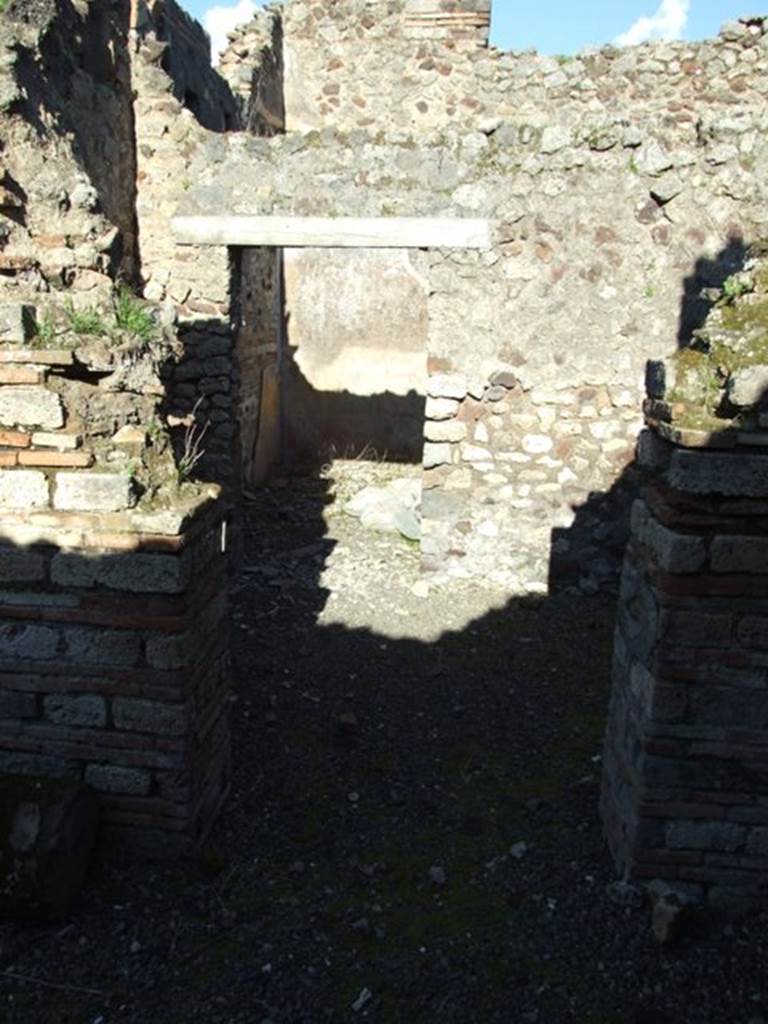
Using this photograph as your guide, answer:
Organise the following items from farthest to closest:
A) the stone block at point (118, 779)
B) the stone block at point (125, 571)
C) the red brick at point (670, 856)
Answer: the stone block at point (118, 779), the red brick at point (670, 856), the stone block at point (125, 571)

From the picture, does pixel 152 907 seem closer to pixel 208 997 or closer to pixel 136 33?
pixel 208 997

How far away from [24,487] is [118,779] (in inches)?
47.1

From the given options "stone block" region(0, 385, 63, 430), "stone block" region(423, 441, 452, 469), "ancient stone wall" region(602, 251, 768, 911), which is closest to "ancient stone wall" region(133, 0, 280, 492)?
"stone block" region(423, 441, 452, 469)

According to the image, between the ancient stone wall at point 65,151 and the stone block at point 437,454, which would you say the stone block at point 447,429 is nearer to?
the stone block at point 437,454

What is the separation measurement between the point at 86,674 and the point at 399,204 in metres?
4.25

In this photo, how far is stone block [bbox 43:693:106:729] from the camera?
122 inches

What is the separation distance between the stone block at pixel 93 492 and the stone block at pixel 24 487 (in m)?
0.05

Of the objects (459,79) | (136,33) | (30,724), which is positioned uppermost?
(459,79)

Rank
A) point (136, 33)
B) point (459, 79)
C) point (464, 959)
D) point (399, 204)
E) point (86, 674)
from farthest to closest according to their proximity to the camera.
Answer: point (459, 79)
point (136, 33)
point (399, 204)
point (86, 674)
point (464, 959)

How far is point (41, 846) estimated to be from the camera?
281cm

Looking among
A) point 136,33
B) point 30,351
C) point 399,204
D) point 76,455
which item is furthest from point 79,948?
point 136,33

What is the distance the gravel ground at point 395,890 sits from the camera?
2697 millimetres

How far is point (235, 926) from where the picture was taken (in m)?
2.99

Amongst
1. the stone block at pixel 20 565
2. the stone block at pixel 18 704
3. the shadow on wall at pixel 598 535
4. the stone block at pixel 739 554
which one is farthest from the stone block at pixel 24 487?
the shadow on wall at pixel 598 535
